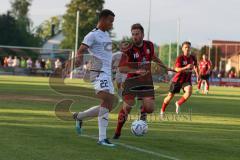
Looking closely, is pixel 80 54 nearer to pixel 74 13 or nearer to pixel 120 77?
pixel 120 77

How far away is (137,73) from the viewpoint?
11.8 metres

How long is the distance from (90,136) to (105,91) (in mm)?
1449

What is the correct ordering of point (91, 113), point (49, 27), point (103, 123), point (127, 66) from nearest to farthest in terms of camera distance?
point (103, 123) → point (91, 113) → point (127, 66) → point (49, 27)

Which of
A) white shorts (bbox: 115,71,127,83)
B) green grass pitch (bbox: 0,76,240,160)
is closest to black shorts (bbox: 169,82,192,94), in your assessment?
green grass pitch (bbox: 0,76,240,160)

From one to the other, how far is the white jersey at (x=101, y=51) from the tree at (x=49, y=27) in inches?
6098

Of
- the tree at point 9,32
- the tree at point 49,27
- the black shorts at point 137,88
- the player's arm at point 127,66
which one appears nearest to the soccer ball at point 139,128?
the black shorts at point 137,88

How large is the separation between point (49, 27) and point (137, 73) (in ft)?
523

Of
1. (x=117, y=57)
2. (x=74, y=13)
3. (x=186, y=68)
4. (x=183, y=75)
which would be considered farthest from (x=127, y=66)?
(x=74, y=13)

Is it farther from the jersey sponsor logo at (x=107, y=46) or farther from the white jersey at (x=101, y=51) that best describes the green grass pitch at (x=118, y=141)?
the jersey sponsor logo at (x=107, y=46)

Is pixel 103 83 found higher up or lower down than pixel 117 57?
lower down

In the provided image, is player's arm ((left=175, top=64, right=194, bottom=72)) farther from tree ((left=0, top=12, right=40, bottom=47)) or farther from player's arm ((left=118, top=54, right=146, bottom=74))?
tree ((left=0, top=12, right=40, bottom=47))

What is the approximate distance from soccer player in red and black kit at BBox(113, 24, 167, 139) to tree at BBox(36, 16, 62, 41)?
154 m

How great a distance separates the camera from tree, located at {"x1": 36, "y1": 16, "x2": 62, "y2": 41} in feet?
543

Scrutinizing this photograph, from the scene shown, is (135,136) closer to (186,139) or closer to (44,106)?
(186,139)
